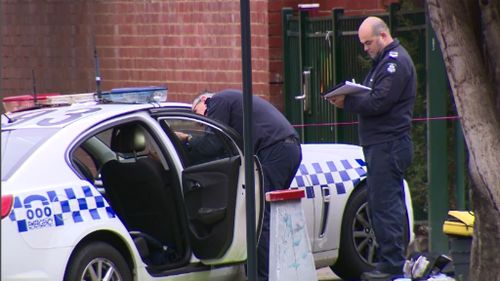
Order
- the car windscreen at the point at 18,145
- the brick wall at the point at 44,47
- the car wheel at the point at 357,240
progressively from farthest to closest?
the brick wall at the point at 44,47
the car wheel at the point at 357,240
the car windscreen at the point at 18,145

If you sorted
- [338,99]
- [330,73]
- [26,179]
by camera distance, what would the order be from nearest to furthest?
[26,179] < [338,99] < [330,73]

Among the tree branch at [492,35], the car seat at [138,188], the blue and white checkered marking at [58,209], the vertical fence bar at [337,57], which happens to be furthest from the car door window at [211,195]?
the vertical fence bar at [337,57]

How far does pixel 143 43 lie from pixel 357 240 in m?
6.06

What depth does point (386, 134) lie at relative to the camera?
815 centimetres

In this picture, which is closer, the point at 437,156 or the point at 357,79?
the point at 437,156

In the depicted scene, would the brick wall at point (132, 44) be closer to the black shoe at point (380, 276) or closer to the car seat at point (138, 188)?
the black shoe at point (380, 276)

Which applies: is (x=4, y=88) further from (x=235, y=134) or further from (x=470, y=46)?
(x=470, y=46)

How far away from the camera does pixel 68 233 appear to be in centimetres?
691

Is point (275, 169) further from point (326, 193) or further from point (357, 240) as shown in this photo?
point (357, 240)

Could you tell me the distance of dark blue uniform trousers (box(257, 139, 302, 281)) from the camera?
8.17 m

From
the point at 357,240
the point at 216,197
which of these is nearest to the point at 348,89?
the point at 216,197

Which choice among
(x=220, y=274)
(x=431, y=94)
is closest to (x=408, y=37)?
(x=431, y=94)

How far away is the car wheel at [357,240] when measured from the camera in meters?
8.80

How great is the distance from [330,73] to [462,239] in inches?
172
